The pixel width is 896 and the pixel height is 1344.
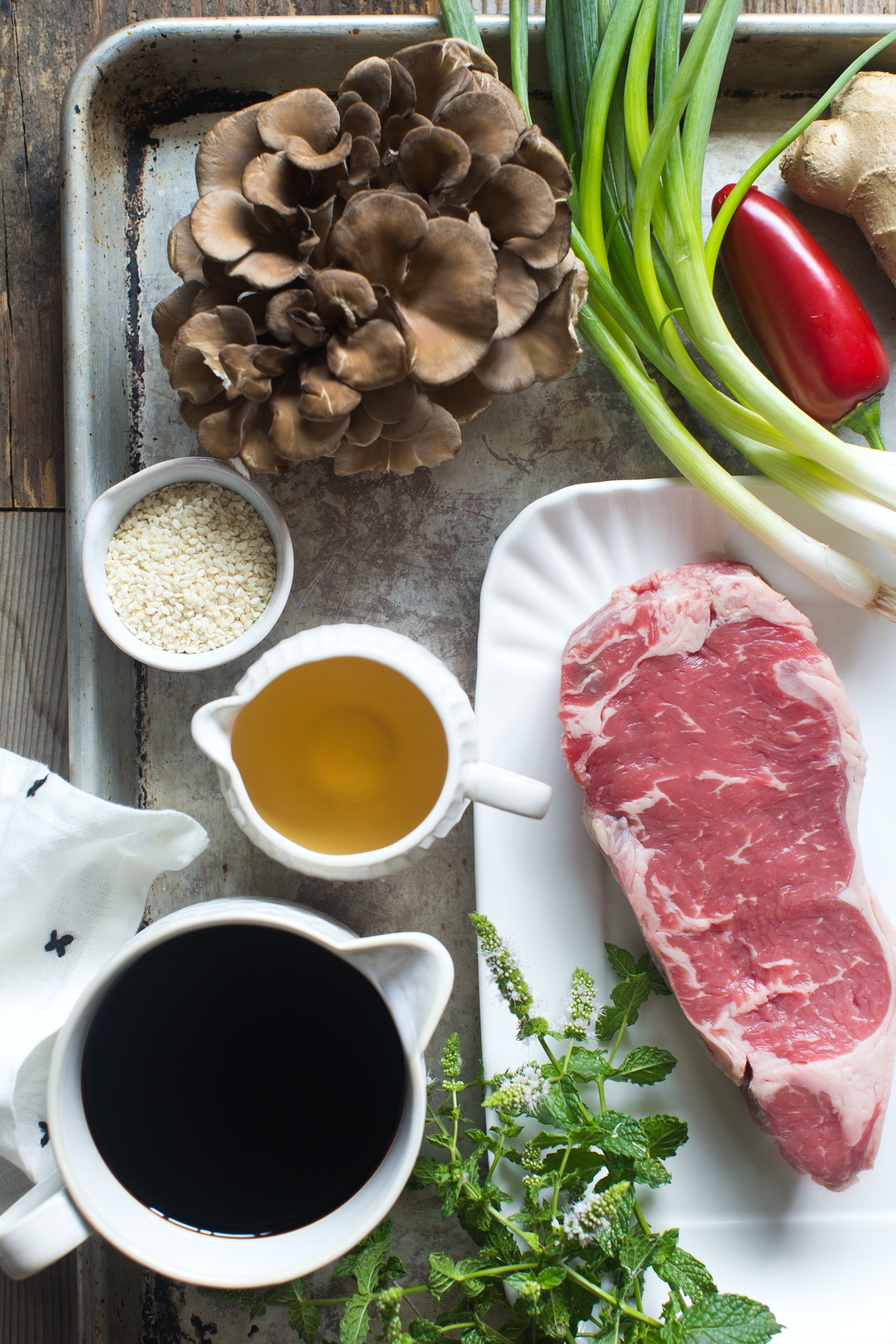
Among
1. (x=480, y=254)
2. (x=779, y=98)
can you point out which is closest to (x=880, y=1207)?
(x=480, y=254)

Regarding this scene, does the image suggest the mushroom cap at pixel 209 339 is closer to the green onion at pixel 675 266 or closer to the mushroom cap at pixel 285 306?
the mushroom cap at pixel 285 306

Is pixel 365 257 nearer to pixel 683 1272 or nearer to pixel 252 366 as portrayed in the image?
pixel 252 366

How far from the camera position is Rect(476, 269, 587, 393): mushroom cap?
925mm

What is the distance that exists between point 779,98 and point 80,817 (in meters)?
1.24

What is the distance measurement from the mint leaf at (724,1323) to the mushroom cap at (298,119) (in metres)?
1.17

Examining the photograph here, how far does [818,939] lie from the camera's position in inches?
37.7

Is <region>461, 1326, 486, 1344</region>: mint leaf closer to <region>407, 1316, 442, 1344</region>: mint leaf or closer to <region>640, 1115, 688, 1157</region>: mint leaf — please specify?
<region>407, 1316, 442, 1344</region>: mint leaf

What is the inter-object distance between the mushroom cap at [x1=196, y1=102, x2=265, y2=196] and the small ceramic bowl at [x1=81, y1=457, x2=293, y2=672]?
280 millimetres

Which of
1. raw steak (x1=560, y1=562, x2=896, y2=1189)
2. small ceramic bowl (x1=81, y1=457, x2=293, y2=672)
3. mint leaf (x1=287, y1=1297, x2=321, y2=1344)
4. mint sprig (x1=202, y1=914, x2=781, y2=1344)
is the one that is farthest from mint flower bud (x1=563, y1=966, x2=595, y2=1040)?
small ceramic bowl (x1=81, y1=457, x2=293, y2=672)

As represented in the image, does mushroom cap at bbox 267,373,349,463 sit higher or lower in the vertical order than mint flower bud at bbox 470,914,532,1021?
higher

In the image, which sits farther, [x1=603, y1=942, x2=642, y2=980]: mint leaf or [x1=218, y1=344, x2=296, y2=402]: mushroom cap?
[x1=603, y1=942, x2=642, y2=980]: mint leaf

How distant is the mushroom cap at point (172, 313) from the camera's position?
36.1 inches

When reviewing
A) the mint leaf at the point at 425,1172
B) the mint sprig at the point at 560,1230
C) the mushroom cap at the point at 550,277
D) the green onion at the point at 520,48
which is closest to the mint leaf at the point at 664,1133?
the mint sprig at the point at 560,1230

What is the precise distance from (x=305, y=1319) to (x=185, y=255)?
108 cm
